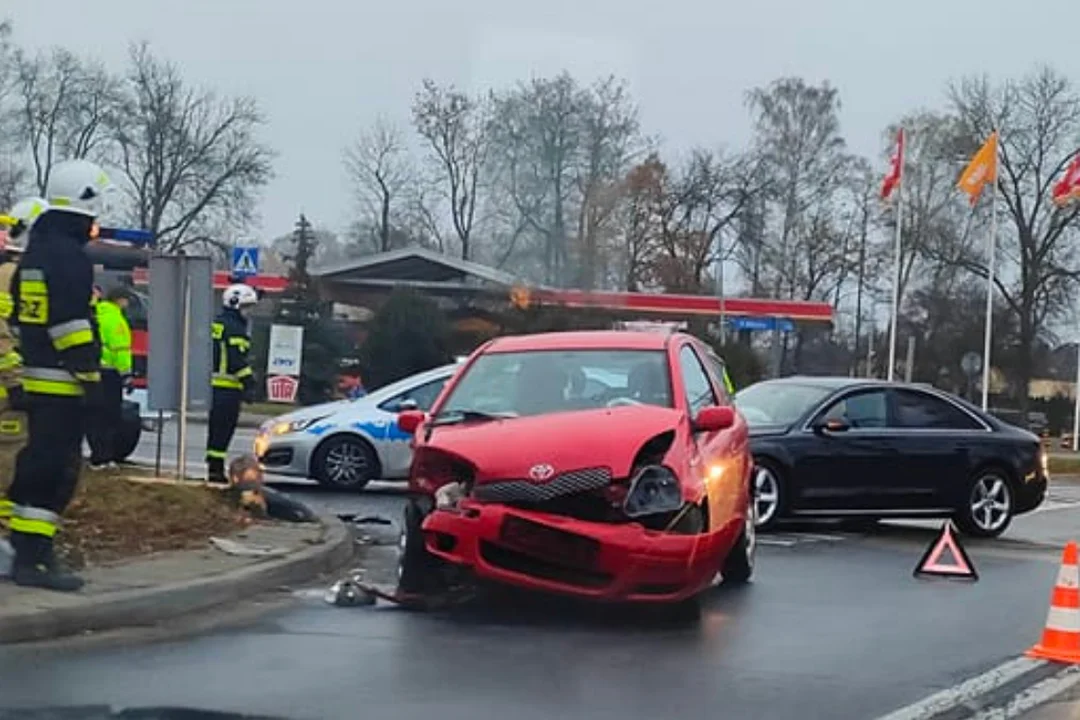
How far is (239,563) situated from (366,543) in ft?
8.24

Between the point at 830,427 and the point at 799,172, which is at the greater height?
the point at 799,172

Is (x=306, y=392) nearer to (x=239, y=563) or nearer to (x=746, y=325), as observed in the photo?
(x=746, y=325)

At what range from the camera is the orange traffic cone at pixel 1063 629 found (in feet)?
28.4

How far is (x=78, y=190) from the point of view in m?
8.72

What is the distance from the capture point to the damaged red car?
350 inches

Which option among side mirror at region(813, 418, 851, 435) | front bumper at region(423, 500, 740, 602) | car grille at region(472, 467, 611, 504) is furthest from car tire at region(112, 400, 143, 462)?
car grille at region(472, 467, 611, 504)

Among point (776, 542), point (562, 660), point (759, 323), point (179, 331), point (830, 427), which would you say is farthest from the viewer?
point (759, 323)

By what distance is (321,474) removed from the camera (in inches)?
669

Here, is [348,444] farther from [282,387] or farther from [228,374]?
[282,387]

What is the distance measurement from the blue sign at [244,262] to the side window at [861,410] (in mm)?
15973

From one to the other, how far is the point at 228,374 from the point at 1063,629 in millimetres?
8489

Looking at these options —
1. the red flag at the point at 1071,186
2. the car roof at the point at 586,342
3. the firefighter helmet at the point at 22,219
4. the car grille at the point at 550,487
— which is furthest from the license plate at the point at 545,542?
the red flag at the point at 1071,186

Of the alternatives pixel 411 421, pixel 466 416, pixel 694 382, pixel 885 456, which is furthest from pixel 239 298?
pixel 885 456

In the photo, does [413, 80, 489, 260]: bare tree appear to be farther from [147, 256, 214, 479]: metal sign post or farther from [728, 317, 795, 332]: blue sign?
[147, 256, 214, 479]: metal sign post
